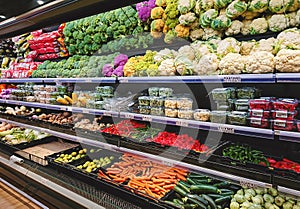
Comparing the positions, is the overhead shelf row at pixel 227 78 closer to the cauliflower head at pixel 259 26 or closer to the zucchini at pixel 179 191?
the cauliflower head at pixel 259 26

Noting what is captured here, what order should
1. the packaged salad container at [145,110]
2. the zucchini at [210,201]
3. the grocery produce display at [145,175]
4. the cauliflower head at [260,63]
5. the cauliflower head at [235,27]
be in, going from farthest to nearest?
the packaged salad container at [145,110] → the grocery produce display at [145,175] → the cauliflower head at [235,27] → the zucchini at [210,201] → the cauliflower head at [260,63]

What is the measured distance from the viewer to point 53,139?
3.98 metres

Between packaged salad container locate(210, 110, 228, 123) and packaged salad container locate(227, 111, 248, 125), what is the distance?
33mm

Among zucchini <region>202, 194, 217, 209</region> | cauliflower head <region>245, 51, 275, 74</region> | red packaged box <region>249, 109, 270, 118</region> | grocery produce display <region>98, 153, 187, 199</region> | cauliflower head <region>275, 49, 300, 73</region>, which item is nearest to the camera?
cauliflower head <region>275, 49, 300, 73</region>

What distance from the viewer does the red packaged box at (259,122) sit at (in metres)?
1.69

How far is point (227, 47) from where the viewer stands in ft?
6.26

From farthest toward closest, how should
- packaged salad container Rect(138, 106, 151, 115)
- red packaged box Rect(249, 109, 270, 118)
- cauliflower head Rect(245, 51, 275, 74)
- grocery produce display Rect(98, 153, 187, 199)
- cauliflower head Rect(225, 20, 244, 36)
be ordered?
1. packaged salad container Rect(138, 106, 151, 115)
2. grocery produce display Rect(98, 153, 187, 199)
3. cauliflower head Rect(225, 20, 244, 36)
4. red packaged box Rect(249, 109, 270, 118)
5. cauliflower head Rect(245, 51, 275, 74)

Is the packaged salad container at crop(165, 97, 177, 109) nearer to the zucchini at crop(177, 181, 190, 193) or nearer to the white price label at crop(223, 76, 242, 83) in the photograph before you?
the white price label at crop(223, 76, 242, 83)

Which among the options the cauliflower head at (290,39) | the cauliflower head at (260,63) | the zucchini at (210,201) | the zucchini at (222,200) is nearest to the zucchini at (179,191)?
the zucchini at (210,201)

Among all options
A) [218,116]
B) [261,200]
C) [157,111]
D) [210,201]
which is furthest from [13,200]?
[261,200]

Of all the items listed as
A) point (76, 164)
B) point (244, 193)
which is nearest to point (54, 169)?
point (76, 164)

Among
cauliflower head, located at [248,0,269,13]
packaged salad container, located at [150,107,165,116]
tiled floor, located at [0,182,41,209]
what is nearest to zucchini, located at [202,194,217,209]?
packaged salad container, located at [150,107,165,116]

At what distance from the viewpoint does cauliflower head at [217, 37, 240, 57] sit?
1886mm

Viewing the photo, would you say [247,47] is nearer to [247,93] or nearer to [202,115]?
[247,93]
